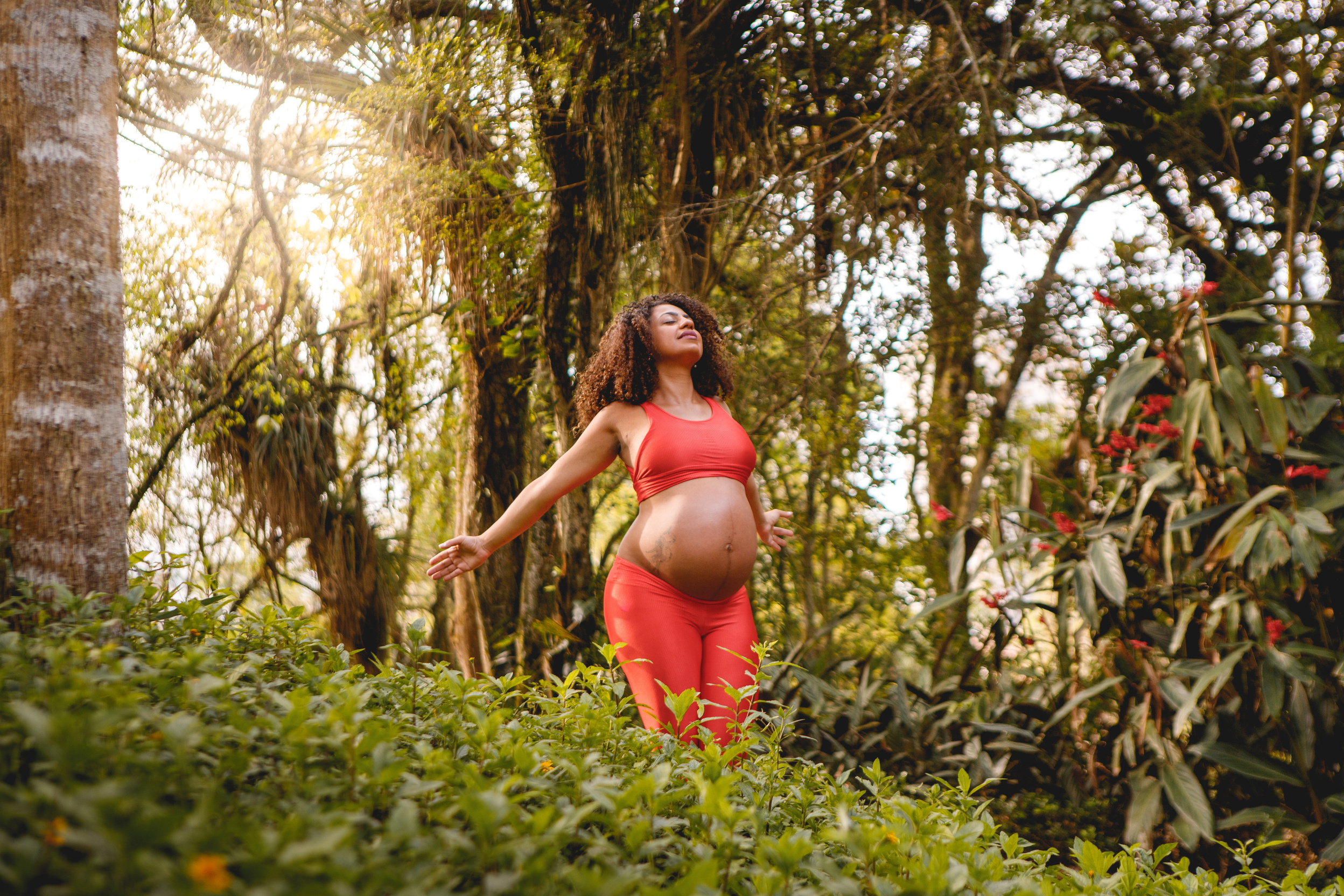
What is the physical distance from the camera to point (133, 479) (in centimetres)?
624

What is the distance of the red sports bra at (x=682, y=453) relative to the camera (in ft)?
8.16

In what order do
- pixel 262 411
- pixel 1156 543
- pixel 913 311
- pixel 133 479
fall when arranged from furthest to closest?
pixel 133 479
pixel 262 411
pixel 913 311
pixel 1156 543

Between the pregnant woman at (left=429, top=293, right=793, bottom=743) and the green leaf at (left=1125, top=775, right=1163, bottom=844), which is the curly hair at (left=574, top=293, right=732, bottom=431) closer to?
the pregnant woman at (left=429, top=293, right=793, bottom=743)

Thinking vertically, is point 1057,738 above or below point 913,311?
below

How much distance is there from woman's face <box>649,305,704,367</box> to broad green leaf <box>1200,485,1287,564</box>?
6.13ft

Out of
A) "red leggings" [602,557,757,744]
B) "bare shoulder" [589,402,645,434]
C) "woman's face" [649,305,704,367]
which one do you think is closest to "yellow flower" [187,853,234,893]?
"red leggings" [602,557,757,744]

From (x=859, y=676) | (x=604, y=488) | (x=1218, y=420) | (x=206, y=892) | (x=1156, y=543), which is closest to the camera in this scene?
(x=206, y=892)

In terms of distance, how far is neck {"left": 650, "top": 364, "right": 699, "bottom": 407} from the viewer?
2.66 meters

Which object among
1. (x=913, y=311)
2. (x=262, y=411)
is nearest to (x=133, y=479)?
(x=262, y=411)

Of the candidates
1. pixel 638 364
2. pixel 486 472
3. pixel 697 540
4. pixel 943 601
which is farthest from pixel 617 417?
pixel 486 472

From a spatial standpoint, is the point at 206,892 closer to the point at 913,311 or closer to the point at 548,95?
the point at 548,95

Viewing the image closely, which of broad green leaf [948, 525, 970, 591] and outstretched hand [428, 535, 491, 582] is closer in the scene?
outstretched hand [428, 535, 491, 582]

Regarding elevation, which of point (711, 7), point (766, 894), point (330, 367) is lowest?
point (766, 894)

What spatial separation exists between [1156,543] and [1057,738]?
39.1 inches
